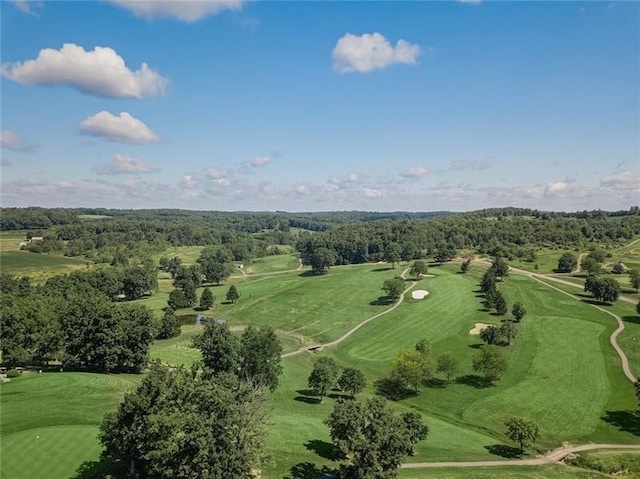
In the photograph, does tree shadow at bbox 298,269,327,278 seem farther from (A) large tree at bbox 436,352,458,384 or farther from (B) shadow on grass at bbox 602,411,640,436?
(B) shadow on grass at bbox 602,411,640,436

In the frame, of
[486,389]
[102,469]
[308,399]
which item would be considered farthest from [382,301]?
[102,469]

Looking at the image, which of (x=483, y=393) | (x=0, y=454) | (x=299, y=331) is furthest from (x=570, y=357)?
(x=0, y=454)

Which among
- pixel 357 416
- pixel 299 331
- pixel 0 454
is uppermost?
pixel 357 416

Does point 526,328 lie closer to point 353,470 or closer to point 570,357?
point 570,357

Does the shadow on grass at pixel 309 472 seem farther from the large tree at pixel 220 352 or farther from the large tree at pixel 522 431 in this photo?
the large tree at pixel 522 431

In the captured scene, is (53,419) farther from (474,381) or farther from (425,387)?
(474,381)

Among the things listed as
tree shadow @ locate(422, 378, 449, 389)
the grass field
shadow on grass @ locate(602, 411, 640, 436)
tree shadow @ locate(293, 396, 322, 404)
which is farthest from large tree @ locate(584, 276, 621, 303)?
tree shadow @ locate(293, 396, 322, 404)
